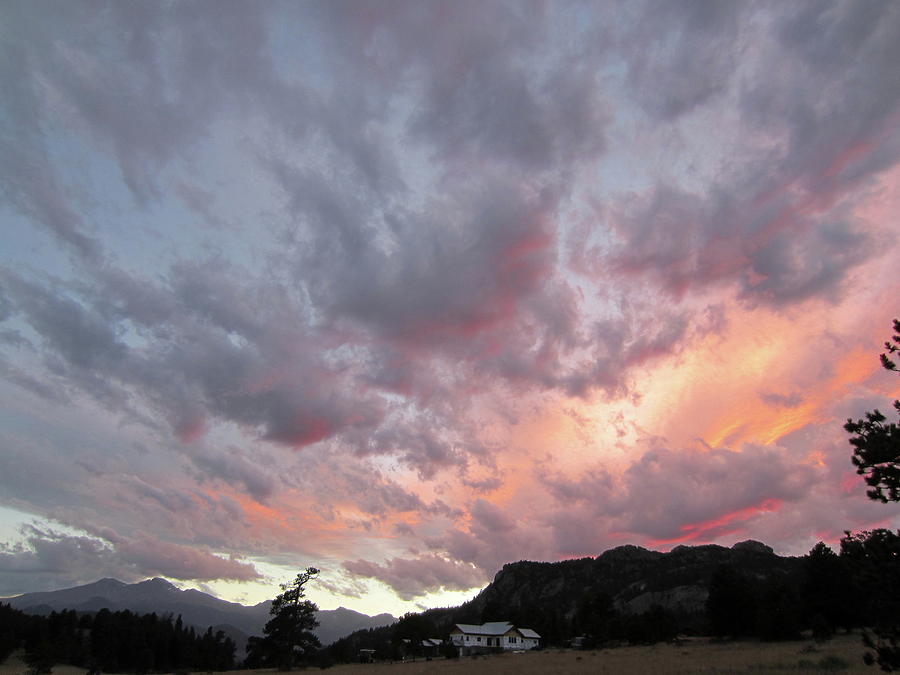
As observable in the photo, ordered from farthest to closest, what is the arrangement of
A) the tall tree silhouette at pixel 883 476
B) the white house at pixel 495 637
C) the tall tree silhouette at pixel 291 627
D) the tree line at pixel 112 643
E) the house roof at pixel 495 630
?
the house roof at pixel 495 630, the white house at pixel 495 637, the tree line at pixel 112 643, the tall tree silhouette at pixel 291 627, the tall tree silhouette at pixel 883 476

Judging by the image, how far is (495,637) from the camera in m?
123

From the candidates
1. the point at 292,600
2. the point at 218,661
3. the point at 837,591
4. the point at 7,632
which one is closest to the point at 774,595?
the point at 837,591

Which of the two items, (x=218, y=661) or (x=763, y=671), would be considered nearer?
(x=763, y=671)

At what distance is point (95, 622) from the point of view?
111m

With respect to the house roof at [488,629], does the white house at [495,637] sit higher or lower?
lower

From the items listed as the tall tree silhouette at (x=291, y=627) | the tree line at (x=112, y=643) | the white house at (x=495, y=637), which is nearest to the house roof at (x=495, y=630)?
the white house at (x=495, y=637)

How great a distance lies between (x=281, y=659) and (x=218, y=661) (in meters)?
57.4

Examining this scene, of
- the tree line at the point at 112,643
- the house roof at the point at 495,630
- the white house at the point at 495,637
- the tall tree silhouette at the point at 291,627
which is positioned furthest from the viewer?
the house roof at the point at 495,630

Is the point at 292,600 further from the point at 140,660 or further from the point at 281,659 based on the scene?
the point at 140,660

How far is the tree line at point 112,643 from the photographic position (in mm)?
93500

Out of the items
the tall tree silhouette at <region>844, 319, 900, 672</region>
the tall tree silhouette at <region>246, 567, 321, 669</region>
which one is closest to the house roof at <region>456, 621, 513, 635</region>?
the tall tree silhouette at <region>246, 567, 321, 669</region>

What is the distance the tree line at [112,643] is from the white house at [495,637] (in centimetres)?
4968

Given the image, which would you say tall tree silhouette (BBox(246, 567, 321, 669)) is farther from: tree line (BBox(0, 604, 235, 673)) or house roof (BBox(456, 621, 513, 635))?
house roof (BBox(456, 621, 513, 635))

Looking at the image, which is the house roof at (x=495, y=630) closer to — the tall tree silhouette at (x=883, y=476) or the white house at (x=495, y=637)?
the white house at (x=495, y=637)
